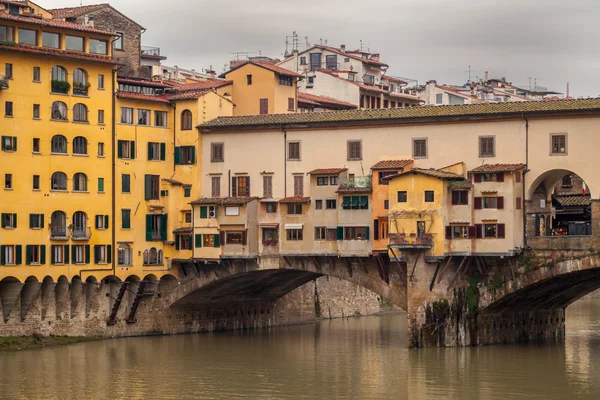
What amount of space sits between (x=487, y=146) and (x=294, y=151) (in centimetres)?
1039

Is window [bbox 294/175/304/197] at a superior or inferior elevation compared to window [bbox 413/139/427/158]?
inferior

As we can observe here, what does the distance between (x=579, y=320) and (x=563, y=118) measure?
82.4ft

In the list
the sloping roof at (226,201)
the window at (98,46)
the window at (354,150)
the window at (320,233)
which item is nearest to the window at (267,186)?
the sloping roof at (226,201)

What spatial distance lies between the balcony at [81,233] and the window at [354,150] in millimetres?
13365

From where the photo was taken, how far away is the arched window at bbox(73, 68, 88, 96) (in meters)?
73.3

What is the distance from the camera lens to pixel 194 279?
77.5 m

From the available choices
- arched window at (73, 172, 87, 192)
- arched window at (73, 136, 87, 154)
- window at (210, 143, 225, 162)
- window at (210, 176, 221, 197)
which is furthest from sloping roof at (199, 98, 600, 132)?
arched window at (73, 172, 87, 192)

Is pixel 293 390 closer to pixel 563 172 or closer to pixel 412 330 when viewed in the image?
pixel 412 330

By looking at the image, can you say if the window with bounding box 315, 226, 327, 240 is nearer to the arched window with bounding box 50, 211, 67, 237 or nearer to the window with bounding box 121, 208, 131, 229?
the window with bounding box 121, 208, 131, 229

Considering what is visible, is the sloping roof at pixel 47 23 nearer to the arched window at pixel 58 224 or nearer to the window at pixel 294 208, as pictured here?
the arched window at pixel 58 224

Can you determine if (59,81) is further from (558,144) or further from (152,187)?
(558,144)

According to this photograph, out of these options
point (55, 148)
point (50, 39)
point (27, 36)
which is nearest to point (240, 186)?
point (55, 148)

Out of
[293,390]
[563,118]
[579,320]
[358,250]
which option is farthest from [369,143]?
[579,320]

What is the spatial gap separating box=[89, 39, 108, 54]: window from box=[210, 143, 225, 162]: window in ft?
24.3
